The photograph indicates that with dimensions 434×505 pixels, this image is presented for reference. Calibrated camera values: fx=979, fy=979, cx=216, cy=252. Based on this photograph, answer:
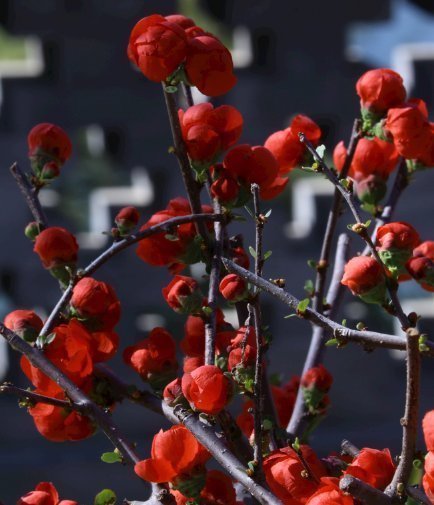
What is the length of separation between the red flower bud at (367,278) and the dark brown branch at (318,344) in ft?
0.51

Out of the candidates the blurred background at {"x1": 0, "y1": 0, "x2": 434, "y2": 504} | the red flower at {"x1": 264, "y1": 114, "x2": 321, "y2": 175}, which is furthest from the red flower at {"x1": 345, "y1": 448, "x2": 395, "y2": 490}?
the blurred background at {"x1": 0, "y1": 0, "x2": 434, "y2": 504}

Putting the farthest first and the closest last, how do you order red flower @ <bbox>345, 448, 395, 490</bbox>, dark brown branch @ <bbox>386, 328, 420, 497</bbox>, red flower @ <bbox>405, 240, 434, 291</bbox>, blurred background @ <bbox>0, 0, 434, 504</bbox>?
blurred background @ <bbox>0, 0, 434, 504</bbox> → red flower @ <bbox>405, 240, 434, 291</bbox> → red flower @ <bbox>345, 448, 395, 490</bbox> → dark brown branch @ <bbox>386, 328, 420, 497</bbox>

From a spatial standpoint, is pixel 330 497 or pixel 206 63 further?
pixel 206 63

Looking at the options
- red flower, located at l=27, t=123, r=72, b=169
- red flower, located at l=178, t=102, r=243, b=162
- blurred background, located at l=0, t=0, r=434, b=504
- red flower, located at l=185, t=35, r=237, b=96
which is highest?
red flower, located at l=185, t=35, r=237, b=96

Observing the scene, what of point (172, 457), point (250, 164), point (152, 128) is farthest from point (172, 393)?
point (152, 128)

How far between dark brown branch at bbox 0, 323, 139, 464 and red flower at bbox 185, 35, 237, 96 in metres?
0.18

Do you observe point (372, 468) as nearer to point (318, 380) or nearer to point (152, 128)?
point (318, 380)

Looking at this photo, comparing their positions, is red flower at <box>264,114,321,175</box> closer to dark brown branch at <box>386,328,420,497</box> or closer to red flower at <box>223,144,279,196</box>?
red flower at <box>223,144,279,196</box>

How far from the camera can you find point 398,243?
52 cm

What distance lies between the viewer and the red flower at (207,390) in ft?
1.58

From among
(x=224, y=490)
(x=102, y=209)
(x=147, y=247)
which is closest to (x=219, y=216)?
(x=147, y=247)

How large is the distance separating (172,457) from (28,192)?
0.72ft

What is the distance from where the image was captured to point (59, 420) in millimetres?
584

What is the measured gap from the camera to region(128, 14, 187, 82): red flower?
1.79ft
